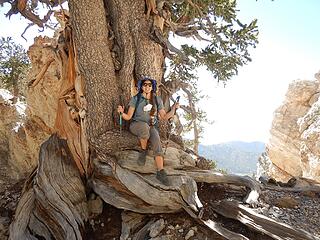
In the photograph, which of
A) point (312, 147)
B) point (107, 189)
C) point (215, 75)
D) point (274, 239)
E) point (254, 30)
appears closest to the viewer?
point (274, 239)

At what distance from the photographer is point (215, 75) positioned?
316 inches

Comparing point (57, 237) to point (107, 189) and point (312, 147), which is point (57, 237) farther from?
point (312, 147)

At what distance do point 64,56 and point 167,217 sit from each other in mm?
3663

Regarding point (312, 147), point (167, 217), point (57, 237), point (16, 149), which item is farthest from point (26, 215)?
point (312, 147)

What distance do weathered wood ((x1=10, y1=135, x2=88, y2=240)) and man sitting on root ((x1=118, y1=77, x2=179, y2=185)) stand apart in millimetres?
1309

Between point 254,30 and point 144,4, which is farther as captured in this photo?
point 254,30

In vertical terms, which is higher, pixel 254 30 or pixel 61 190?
pixel 254 30

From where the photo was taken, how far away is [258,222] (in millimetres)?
4812

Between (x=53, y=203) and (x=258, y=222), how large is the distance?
3.27 m

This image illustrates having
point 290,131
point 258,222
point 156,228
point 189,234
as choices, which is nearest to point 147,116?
point 156,228

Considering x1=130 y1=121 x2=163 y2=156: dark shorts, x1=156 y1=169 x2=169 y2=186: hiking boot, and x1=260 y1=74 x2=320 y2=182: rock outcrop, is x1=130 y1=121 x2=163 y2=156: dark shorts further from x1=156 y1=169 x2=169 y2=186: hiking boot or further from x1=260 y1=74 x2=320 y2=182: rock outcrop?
x1=260 y1=74 x2=320 y2=182: rock outcrop

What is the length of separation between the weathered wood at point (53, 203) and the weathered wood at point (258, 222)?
2.28 metres

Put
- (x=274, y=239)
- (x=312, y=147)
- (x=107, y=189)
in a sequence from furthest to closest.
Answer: (x=312, y=147) → (x=107, y=189) → (x=274, y=239)

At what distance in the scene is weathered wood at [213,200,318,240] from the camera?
4.55 m
